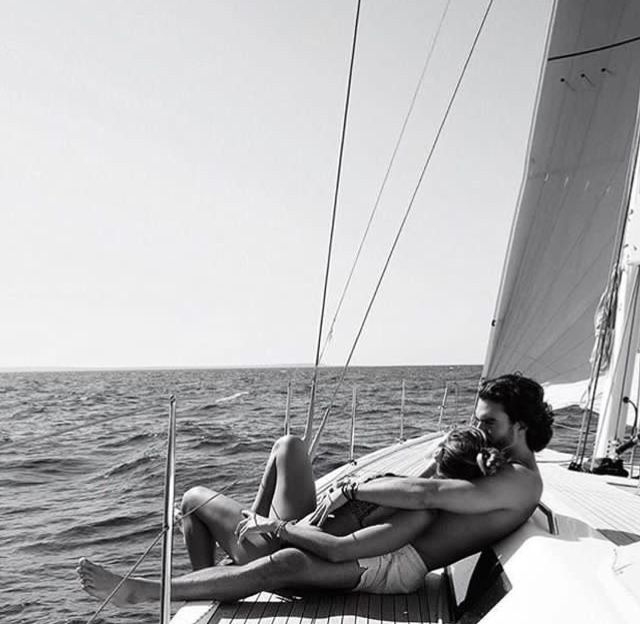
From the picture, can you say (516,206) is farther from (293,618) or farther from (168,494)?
(168,494)

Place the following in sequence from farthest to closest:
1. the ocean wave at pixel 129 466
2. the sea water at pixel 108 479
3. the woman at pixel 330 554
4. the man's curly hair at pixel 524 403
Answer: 1. the ocean wave at pixel 129 466
2. the sea water at pixel 108 479
3. the man's curly hair at pixel 524 403
4. the woman at pixel 330 554

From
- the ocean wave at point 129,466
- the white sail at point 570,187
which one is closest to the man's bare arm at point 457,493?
the white sail at point 570,187

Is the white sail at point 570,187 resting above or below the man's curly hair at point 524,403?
above

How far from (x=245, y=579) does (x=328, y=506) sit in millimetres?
367

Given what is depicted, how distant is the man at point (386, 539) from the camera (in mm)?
2416

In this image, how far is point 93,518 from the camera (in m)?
6.38

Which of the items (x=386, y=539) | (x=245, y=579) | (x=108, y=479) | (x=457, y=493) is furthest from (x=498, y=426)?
(x=108, y=479)

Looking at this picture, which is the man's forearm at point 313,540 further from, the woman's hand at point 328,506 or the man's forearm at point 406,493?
the man's forearm at point 406,493

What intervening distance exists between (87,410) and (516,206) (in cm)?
1639

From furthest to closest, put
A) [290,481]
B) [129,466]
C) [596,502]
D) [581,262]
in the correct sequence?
[129,466], [581,262], [596,502], [290,481]

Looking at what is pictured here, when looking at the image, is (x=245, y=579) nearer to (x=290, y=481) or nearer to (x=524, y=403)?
(x=290, y=481)

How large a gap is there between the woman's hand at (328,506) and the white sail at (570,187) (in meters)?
4.21

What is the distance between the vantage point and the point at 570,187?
6859 millimetres

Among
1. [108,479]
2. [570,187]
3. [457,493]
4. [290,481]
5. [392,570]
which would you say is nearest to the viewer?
[457,493]
